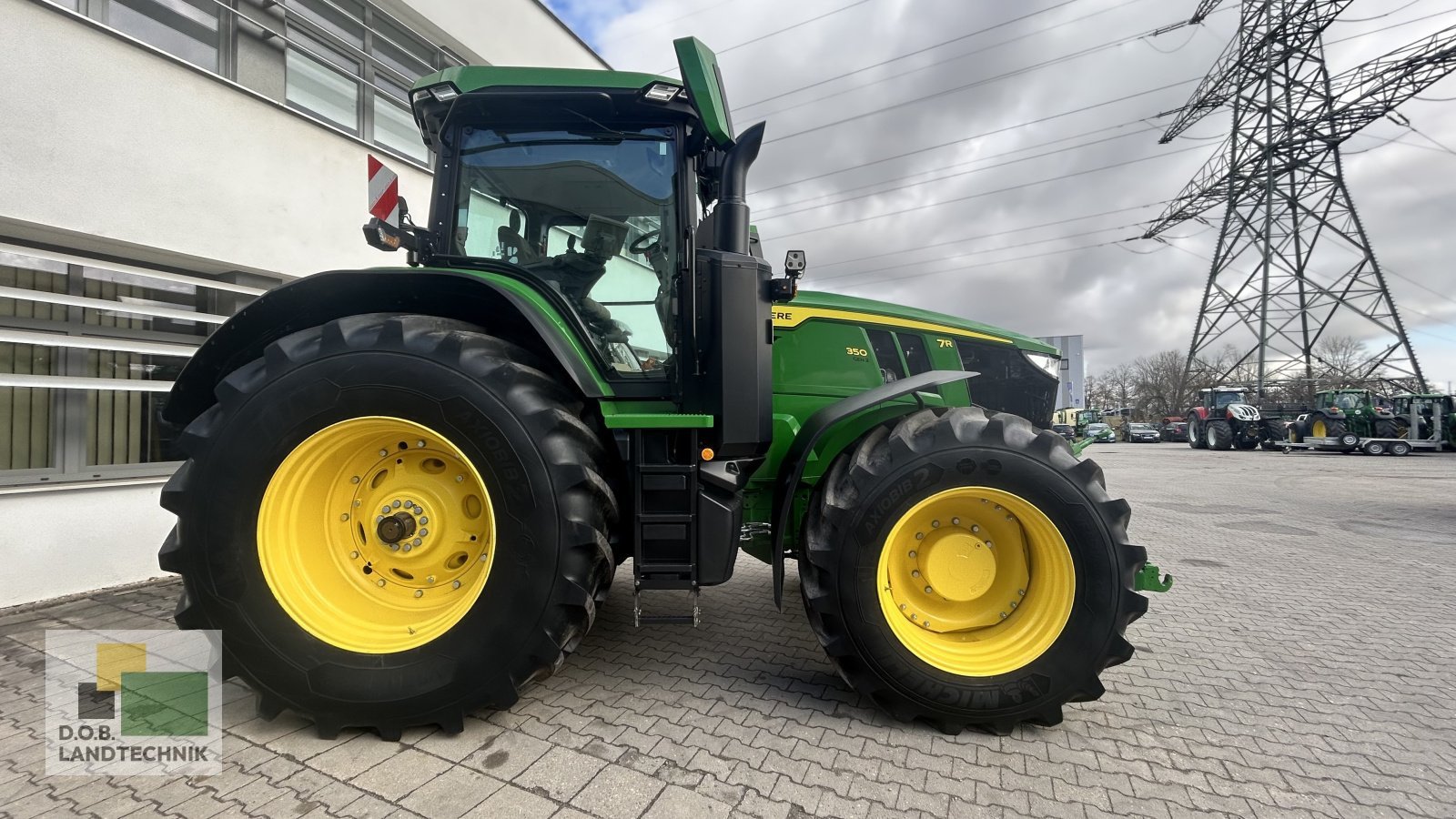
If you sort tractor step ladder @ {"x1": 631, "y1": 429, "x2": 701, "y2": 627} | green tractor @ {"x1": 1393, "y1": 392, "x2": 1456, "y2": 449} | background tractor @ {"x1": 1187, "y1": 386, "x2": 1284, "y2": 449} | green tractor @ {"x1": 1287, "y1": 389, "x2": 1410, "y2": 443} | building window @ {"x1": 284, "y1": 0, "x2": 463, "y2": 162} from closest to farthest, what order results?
tractor step ladder @ {"x1": 631, "y1": 429, "x2": 701, "y2": 627} < building window @ {"x1": 284, "y1": 0, "x2": 463, "y2": 162} < green tractor @ {"x1": 1393, "y1": 392, "x2": 1456, "y2": 449} < green tractor @ {"x1": 1287, "y1": 389, "x2": 1410, "y2": 443} < background tractor @ {"x1": 1187, "y1": 386, "x2": 1284, "y2": 449}

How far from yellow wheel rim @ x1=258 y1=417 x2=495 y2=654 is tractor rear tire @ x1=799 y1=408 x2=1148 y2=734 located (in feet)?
4.31

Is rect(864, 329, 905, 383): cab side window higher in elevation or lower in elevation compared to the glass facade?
lower

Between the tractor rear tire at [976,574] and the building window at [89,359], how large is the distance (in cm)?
398

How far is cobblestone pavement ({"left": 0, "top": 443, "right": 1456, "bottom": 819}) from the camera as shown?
1688 millimetres

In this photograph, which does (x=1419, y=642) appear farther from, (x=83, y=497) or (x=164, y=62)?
(x=164, y=62)

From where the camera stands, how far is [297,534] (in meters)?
2.13

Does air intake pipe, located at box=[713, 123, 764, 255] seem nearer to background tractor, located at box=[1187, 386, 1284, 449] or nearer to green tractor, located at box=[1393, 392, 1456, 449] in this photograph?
green tractor, located at box=[1393, 392, 1456, 449]

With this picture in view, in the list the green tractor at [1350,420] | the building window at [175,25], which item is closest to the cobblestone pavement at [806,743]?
the building window at [175,25]

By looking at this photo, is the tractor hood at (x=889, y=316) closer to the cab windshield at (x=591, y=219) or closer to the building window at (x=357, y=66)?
the cab windshield at (x=591, y=219)

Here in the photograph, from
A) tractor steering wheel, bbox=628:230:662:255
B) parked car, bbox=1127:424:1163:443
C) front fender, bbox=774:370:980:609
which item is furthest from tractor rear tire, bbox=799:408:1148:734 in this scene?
parked car, bbox=1127:424:1163:443

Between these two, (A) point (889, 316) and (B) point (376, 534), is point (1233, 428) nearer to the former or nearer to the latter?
(A) point (889, 316)

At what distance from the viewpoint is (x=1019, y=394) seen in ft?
10.8

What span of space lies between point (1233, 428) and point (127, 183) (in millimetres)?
28744

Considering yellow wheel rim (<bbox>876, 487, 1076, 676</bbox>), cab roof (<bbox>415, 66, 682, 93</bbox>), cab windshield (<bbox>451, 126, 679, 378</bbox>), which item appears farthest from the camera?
cab windshield (<bbox>451, 126, 679, 378</bbox>)
